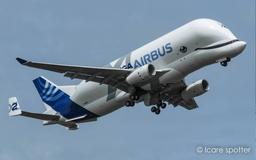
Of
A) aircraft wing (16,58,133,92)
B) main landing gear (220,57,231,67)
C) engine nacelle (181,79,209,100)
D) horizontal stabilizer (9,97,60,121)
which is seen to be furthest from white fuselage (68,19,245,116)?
horizontal stabilizer (9,97,60,121)

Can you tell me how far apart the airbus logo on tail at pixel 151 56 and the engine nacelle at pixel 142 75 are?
1.64m

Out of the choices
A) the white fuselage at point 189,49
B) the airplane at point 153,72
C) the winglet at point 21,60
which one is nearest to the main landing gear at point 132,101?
the airplane at point 153,72

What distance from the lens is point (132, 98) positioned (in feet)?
232

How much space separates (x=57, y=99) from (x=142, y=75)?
14.6 meters

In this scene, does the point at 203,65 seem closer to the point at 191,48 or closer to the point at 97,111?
the point at 191,48

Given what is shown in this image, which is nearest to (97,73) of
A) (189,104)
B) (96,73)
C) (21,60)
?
(96,73)

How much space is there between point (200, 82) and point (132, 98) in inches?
298

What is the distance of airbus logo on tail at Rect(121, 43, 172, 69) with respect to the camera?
68.9 metres

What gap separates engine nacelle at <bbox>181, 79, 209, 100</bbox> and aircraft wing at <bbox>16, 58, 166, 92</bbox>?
267 inches

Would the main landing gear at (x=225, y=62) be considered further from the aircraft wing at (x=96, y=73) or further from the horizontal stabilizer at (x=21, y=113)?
the horizontal stabilizer at (x=21, y=113)

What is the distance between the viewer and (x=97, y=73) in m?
69.9

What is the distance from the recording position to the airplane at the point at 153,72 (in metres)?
68.1

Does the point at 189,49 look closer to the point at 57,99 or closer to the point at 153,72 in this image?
the point at 153,72

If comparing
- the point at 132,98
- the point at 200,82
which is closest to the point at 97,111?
the point at 132,98
